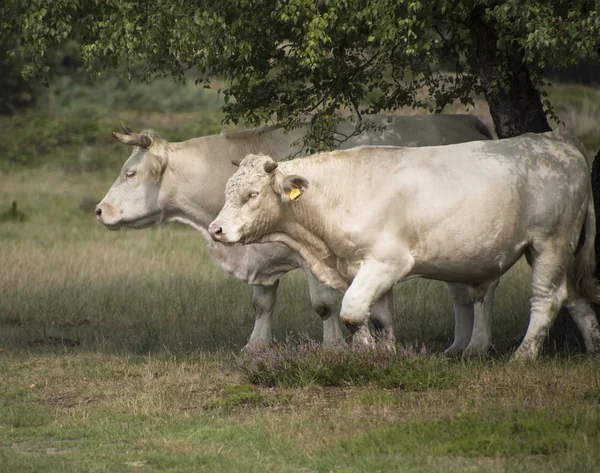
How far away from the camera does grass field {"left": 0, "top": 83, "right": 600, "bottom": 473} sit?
6.84 meters

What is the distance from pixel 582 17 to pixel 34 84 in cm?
3118

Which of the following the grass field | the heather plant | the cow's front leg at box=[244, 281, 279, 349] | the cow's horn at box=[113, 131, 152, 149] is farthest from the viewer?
the cow's front leg at box=[244, 281, 279, 349]

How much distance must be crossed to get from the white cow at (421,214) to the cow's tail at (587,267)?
7.3 inches

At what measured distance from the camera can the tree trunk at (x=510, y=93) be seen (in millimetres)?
10250

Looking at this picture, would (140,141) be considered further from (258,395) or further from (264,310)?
(258,395)

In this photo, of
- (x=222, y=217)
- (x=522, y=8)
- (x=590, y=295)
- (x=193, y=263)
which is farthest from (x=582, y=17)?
(x=193, y=263)

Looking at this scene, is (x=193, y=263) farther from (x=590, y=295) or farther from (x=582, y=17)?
(x=582, y=17)

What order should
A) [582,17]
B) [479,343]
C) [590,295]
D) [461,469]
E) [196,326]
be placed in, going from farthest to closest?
[196,326]
[479,343]
[590,295]
[582,17]
[461,469]

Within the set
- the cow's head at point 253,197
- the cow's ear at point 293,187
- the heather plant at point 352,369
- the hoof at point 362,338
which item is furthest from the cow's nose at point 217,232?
the hoof at point 362,338

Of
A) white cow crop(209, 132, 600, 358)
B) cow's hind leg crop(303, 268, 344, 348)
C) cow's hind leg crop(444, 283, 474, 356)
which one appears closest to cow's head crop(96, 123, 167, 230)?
cow's hind leg crop(303, 268, 344, 348)

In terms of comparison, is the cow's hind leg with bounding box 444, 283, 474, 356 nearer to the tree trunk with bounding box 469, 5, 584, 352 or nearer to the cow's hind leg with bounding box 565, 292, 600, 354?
the tree trunk with bounding box 469, 5, 584, 352

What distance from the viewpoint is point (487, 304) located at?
10.7 metres

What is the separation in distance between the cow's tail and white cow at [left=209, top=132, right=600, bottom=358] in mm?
184

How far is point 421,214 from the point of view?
29.6ft
